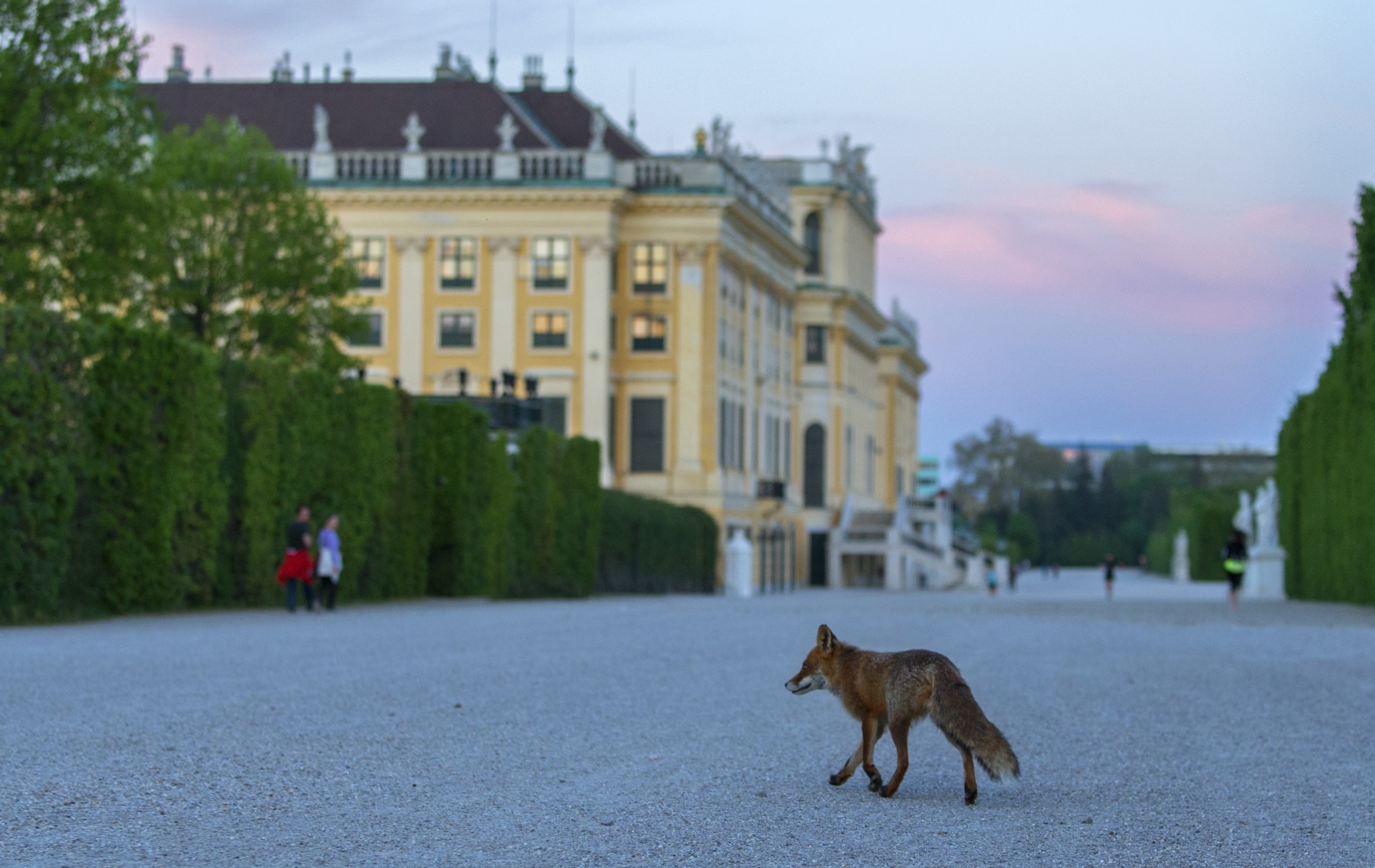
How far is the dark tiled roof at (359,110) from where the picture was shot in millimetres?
67875

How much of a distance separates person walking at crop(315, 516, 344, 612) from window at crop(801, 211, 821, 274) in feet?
203

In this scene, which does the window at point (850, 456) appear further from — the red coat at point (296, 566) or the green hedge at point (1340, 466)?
the red coat at point (296, 566)

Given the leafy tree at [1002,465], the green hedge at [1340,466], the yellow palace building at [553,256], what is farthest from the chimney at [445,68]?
the leafy tree at [1002,465]

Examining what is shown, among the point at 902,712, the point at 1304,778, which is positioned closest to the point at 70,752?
the point at 902,712

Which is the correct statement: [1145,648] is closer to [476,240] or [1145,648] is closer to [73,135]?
[73,135]

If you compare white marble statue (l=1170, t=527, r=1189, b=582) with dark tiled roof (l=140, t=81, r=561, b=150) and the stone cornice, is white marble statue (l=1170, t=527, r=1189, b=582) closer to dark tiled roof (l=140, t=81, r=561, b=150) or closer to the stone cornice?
dark tiled roof (l=140, t=81, r=561, b=150)

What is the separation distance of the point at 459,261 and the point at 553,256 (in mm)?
3212

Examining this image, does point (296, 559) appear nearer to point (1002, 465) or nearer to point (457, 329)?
point (457, 329)

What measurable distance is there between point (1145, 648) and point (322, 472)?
45.7 feet

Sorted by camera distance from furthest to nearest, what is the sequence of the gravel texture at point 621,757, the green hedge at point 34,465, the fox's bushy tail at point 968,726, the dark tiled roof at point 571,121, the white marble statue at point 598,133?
the dark tiled roof at point 571,121 → the white marble statue at point 598,133 → the green hedge at point 34,465 → the fox's bushy tail at point 968,726 → the gravel texture at point 621,757

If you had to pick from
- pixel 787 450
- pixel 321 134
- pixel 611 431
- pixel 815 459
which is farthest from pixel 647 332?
pixel 815 459

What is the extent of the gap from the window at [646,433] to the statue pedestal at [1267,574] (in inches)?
944

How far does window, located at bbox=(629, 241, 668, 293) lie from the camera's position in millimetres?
65875

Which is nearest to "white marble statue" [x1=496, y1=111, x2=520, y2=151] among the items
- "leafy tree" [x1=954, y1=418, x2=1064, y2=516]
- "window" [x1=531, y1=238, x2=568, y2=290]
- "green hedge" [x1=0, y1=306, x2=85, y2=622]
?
"window" [x1=531, y1=238, x2=568, y2=290]
